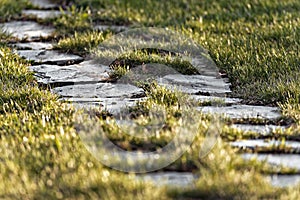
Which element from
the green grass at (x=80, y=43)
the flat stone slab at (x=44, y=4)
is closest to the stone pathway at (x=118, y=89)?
the green grass at (x=80, y=43)

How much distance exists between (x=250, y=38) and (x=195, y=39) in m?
0.61

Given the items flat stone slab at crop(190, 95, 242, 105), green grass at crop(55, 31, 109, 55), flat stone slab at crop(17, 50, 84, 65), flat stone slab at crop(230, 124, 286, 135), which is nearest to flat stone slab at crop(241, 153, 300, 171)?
flat stone slab at crop(230, 124, 286, 135)

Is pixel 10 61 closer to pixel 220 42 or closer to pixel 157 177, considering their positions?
pixel 220 42

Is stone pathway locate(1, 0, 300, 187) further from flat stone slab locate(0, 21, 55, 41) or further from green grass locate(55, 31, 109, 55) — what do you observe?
green grass locate(55, 31, 109, 55)

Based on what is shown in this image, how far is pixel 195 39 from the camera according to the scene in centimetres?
644

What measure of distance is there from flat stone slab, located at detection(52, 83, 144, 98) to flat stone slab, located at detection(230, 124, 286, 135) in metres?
1.14

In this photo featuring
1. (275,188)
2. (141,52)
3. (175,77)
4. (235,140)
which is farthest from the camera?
(141,52)

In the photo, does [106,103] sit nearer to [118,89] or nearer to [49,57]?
[118,89]

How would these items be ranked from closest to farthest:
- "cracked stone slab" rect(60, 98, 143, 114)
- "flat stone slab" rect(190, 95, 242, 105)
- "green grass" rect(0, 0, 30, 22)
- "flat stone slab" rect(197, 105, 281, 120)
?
1. "flat stone slab" rect(197, 105, 281, 120)
2. "cracked stone slab" rect(60, 98, 143, 114)
3. "flat stone slab" rect(190, 95, 242, 105)
4. "green grass" rect(0, 0, 30, 22)

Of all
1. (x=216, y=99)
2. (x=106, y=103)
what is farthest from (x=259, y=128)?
(x=106, y=103)

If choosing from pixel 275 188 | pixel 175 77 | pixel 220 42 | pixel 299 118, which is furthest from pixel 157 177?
pixel 220 42

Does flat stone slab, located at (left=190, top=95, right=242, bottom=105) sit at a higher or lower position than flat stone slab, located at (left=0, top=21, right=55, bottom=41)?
lower

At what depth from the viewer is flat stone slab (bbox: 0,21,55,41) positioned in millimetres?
6945

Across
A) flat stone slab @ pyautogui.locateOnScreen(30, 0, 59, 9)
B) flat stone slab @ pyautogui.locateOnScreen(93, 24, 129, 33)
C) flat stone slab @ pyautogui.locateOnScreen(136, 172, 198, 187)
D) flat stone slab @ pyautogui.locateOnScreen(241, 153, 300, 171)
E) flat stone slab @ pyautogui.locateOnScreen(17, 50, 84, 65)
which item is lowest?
flat stone slab @ pyautogui.locateOnScreen(136, 172, 198, 187)
